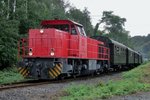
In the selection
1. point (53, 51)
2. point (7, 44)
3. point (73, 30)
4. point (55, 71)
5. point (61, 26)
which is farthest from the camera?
point (7, 44)

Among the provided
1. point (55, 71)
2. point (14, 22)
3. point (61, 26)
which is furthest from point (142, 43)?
point (55, 71)

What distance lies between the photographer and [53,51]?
17906 millimetres

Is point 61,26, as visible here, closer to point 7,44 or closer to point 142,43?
point 7,44

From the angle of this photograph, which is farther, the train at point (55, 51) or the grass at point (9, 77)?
the grass at point (9, 77)

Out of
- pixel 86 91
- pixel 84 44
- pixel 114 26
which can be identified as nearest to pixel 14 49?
pixel 84 44

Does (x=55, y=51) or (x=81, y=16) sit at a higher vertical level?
(x=81, y=16)

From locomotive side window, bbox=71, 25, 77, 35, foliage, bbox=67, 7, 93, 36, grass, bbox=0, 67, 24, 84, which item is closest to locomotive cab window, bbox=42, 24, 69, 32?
locomotive side window, bbox=71, 25, 77, 35

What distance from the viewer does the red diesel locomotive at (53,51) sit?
17688mm

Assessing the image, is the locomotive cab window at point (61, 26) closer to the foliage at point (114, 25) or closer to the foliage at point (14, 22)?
the foliage at point (14, 22)

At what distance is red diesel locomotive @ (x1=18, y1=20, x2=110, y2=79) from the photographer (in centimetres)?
1769

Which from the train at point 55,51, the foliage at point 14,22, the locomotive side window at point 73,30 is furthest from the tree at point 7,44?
the locomotive side window at point 73,30

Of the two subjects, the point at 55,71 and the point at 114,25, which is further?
the point at 114,25

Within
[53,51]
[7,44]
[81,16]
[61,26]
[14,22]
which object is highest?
[81,16]

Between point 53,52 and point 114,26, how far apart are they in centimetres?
7964
